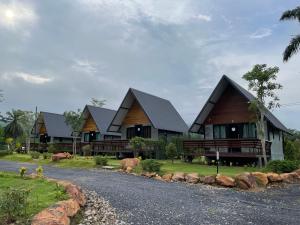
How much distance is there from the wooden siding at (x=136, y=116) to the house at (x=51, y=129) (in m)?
16.6

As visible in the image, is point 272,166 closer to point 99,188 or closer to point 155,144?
point 99,188

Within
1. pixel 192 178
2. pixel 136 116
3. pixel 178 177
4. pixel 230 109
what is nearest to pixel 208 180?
pixel 192 178

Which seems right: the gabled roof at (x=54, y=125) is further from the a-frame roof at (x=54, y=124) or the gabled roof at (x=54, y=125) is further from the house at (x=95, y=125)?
the house at (x=95, y=125)

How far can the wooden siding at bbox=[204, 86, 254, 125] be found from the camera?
89.0ft

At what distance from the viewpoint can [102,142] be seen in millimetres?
33938

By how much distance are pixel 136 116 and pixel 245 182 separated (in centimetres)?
2075

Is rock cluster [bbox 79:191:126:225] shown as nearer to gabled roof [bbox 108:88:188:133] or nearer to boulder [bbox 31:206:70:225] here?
boulder [bbox 31:206:70:225]

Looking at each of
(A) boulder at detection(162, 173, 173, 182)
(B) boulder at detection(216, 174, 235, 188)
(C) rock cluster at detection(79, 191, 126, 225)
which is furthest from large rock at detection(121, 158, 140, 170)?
(C) rock cluster at detection(79, 191, 126, 225)

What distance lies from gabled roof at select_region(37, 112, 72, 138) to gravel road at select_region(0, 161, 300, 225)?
35.0 m

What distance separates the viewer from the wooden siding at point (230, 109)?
27.1 m

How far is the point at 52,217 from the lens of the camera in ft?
23.8

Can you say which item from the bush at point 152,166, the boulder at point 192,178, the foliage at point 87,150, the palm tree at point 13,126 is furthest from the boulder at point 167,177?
the palm tree at point 13,126

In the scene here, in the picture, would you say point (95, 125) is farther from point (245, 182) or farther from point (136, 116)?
point (245, 182)

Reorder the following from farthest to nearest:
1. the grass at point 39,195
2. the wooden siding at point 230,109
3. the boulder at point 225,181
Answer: the wooden siding at point 230,109
the boulder at point 225,181
the grass at point 39,195
